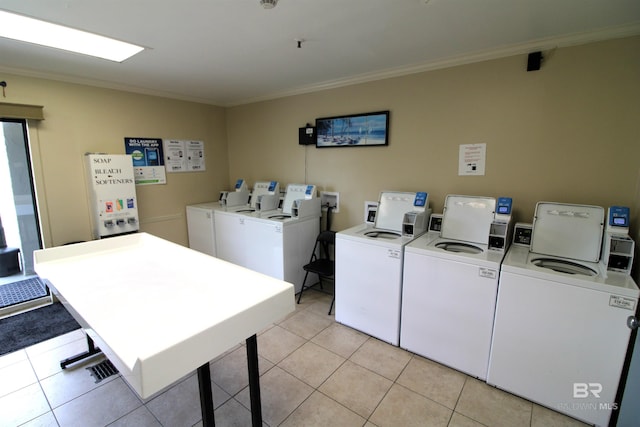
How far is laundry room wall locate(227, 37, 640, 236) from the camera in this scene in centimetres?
212

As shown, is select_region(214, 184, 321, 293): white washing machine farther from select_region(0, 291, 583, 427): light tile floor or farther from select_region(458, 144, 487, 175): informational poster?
select_region(458, 144, 487, 175): informational poster

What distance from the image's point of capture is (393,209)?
2.97 metres

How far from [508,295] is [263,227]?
2.41 metres

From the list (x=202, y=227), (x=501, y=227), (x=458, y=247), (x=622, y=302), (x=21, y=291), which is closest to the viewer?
(x=622, y=302)

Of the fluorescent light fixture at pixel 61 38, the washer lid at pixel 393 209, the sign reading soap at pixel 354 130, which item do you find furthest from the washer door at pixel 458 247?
the fluorescent light fixture at pixel 61 38

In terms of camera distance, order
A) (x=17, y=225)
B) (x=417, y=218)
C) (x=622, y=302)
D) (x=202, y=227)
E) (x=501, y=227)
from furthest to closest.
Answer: (x=202, y=227) → (x=17, y=225) → (x=417, y=218) → (x=501, y=227) → (x=622, y=302)

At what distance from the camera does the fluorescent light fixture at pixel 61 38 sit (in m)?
1.91

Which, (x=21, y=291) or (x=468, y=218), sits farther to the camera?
(x=21, y=291)

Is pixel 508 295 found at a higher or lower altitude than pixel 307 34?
lower

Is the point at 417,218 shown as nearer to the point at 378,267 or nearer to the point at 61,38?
the point at 378,267

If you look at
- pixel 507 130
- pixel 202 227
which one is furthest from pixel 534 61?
pixel 202 227

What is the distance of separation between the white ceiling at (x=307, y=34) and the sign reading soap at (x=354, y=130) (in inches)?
16.6

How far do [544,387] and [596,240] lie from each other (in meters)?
1.04

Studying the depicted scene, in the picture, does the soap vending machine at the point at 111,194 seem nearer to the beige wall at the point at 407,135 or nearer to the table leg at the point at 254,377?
the beige wall at the point at 407,135
